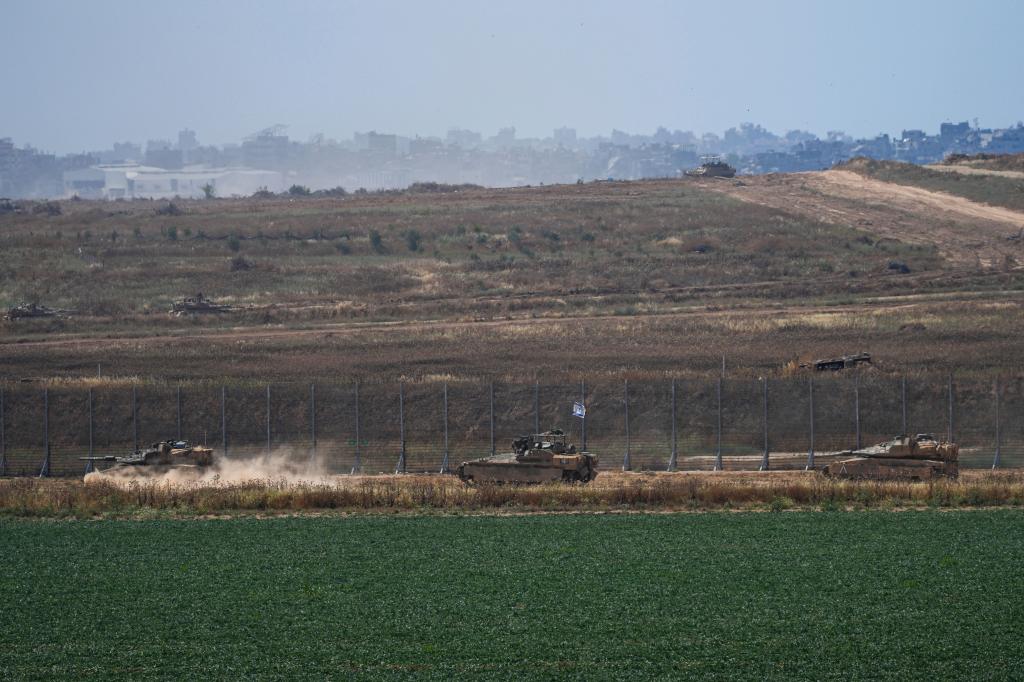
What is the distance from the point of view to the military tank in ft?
114

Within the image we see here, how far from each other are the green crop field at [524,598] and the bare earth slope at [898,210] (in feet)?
188

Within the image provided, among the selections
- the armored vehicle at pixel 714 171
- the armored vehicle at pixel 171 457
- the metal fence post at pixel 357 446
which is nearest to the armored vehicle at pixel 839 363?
the metal fence post at pixel 357 446

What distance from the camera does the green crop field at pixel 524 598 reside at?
1730 cm

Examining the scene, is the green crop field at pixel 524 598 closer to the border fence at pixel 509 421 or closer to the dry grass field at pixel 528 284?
the border fence at pixel 509 421

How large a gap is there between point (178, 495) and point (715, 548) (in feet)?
45.6

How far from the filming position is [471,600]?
20.6 metres

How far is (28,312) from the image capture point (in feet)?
230

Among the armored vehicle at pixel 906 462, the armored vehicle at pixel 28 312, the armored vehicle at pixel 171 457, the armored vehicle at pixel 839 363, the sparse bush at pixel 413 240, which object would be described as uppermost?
the sparse bush at pixel 413 240

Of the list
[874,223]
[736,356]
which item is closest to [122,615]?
[736,356]

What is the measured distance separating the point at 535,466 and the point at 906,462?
365 inches

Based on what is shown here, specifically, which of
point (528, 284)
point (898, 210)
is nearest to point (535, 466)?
point (528, 284)

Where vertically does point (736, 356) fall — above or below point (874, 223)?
below

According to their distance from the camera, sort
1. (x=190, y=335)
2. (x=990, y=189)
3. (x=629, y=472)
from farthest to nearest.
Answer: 1. (x=990, y=189)
2. (x=190, y=335)
3. (x=629, y=472)

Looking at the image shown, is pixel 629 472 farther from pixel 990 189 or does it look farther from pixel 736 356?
pixel 990 189
